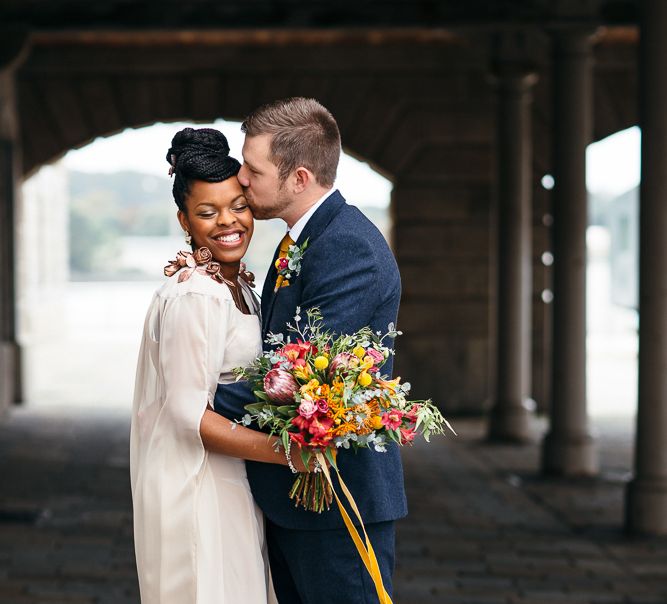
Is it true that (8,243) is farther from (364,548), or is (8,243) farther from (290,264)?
(364,548)

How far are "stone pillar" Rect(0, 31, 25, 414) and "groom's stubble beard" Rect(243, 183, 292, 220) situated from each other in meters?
11.2

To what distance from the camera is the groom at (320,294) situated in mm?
2690

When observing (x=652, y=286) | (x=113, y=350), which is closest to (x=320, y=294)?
(x=652, y=286)

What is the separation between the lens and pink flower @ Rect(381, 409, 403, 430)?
2.60m

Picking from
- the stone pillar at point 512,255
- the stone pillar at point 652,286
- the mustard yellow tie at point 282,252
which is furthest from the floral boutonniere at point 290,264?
the stone pillar at point 512,255

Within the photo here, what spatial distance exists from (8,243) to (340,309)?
488 inches

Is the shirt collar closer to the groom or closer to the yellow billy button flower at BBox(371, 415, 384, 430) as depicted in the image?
the groom

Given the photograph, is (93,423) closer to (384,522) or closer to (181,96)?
(181,96)

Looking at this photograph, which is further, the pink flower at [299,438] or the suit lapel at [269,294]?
the suit lapel at [269,294]

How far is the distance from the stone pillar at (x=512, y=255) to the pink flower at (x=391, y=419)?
9417 millimetres

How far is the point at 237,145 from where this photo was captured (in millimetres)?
3162

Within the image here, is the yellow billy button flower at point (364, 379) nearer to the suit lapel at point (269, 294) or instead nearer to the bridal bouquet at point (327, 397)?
the bridal bouquet at point (327, 397)

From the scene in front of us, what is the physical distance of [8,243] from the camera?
14.4 m

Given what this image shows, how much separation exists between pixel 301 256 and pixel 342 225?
12 cm
